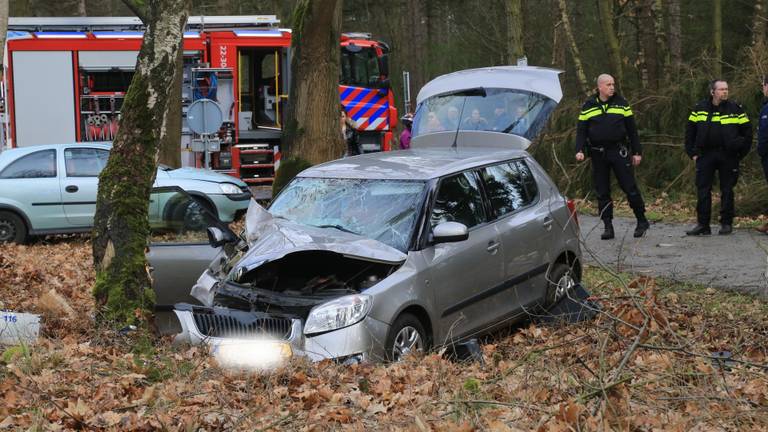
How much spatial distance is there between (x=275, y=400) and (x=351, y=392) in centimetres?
46

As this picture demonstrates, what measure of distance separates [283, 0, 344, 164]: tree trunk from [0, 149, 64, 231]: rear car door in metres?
3.82

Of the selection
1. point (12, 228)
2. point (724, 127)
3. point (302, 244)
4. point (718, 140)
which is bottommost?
point (12, 228)

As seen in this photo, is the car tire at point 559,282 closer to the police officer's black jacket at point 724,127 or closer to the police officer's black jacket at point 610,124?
the police officer's black jacket at point 610,124

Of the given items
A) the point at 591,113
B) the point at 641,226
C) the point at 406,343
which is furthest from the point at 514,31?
the point at 406,343

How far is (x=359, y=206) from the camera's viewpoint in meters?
7.70

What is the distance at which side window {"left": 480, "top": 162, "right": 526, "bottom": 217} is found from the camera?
8.18 m

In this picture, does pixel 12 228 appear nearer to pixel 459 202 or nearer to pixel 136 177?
pixel 136 177

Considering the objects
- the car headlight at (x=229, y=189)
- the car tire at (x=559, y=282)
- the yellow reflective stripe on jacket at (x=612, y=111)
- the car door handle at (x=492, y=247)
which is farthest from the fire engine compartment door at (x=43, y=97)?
the car door handle at (x=492, y=247)

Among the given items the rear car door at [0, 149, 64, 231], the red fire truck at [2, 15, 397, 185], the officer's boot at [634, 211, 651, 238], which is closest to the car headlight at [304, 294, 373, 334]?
the officer's boot at [634, 211, 651, 238]

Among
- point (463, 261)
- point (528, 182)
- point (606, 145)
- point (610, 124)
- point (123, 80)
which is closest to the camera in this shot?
point (463, 261)

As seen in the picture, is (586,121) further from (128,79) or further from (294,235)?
(128,79)

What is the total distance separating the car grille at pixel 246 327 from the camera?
656 centimetres

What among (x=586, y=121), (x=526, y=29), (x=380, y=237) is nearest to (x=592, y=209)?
(x=586, y=121)

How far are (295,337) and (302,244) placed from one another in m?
0.84
